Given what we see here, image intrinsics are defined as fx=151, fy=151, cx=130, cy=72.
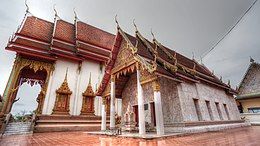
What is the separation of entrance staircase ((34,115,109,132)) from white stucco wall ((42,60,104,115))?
0.50 metres

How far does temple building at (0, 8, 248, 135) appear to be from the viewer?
277 inches

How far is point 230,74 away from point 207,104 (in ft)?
52.6

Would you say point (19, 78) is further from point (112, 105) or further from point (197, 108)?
point (197, 108)

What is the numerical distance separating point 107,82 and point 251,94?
15.3 m

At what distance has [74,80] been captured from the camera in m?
11.7

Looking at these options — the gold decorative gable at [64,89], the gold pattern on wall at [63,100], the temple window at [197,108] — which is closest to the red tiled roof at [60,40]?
the gold decorative gable at [64,89]

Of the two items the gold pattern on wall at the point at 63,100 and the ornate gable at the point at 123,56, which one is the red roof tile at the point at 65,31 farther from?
the ornate gable at the point at 123,56

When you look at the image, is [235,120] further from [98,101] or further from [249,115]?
[98,101]

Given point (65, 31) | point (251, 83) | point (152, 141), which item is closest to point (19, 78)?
point (65, 31)

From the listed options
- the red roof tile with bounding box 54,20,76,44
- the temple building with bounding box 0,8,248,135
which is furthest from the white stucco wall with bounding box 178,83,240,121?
the red roof tile with bounding box 54,20,76,44

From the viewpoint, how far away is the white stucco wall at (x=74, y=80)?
404 inches

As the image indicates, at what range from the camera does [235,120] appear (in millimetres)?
11547

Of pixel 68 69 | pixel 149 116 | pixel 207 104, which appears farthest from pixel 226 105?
pixel 68 69

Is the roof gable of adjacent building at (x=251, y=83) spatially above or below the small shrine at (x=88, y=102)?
above
